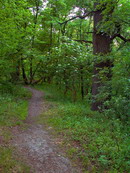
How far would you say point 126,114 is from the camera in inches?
185

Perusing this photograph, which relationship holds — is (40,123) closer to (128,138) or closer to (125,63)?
(128,138)

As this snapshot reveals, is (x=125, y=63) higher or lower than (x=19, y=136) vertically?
higher

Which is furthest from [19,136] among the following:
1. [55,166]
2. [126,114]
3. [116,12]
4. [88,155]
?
[116,12]

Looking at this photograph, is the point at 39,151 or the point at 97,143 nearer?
the point at 39,151

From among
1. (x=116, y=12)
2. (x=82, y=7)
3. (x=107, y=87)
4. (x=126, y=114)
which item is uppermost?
(x=82, y=7)

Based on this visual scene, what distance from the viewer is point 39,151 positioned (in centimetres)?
441

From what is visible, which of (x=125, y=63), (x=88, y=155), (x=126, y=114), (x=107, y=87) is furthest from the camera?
(x=107, y=87)

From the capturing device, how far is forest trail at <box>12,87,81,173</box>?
12.3 ft

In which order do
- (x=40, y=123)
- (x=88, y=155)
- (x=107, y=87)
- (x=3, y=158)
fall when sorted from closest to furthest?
(x=3, y=158)
(x=88, y=155)
(x=107, y=87)
(x=40, y=123)

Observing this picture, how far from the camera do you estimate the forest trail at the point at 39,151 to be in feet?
12.3

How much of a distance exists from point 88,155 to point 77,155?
0.30 meters

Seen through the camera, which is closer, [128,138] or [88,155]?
[88,155]

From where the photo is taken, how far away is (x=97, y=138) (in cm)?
500

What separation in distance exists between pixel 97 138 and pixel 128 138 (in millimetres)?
946
